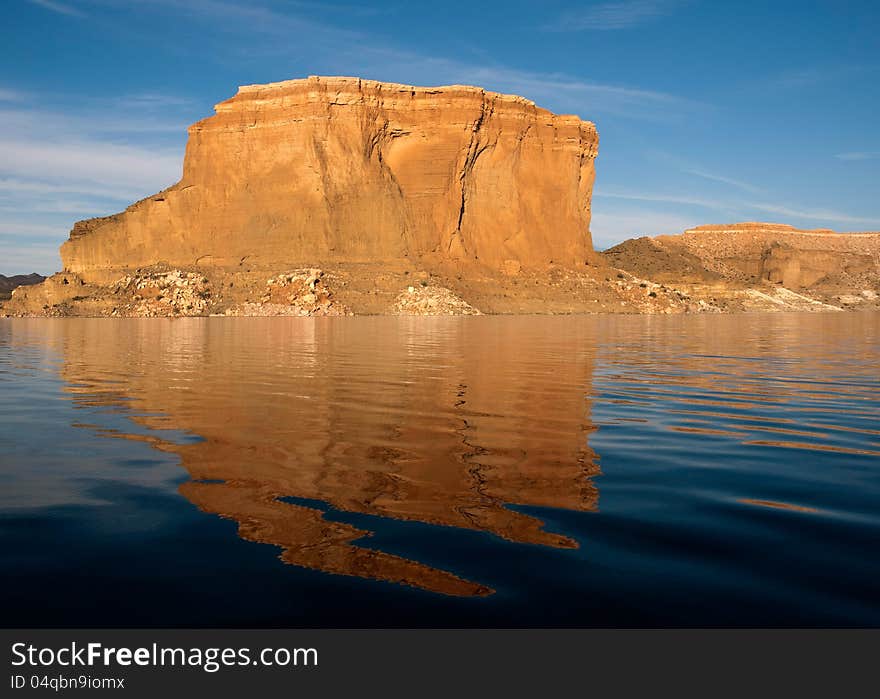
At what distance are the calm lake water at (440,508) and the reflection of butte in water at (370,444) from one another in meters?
0.04

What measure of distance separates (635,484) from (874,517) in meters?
1.93

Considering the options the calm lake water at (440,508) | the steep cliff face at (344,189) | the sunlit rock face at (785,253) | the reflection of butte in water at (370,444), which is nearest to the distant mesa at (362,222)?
Result: the steep cliff face at (344,189)

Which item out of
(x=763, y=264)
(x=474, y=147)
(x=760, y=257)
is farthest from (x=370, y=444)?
(x=760, y=257)

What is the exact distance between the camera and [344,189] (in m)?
97.9

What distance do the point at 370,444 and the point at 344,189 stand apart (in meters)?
92.6

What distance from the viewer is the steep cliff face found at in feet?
315

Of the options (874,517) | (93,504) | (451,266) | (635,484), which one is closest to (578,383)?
(635,484)

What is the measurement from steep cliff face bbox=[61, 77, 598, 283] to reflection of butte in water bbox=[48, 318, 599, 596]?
3090 inches

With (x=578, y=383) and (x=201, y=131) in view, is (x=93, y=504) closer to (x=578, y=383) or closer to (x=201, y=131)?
(x=578, y=383)

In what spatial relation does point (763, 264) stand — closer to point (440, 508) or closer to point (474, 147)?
point (474, 147)

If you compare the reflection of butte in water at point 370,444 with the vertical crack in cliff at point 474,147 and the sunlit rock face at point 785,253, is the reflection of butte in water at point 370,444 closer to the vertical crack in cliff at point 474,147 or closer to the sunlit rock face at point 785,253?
the vertical crack in cliff at point 474,147

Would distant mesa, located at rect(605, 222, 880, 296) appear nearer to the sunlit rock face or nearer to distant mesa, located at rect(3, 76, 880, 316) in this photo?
the sunlit rock face

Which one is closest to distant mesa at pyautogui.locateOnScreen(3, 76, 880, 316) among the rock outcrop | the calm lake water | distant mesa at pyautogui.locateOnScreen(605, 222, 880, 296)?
the rock outcrop
